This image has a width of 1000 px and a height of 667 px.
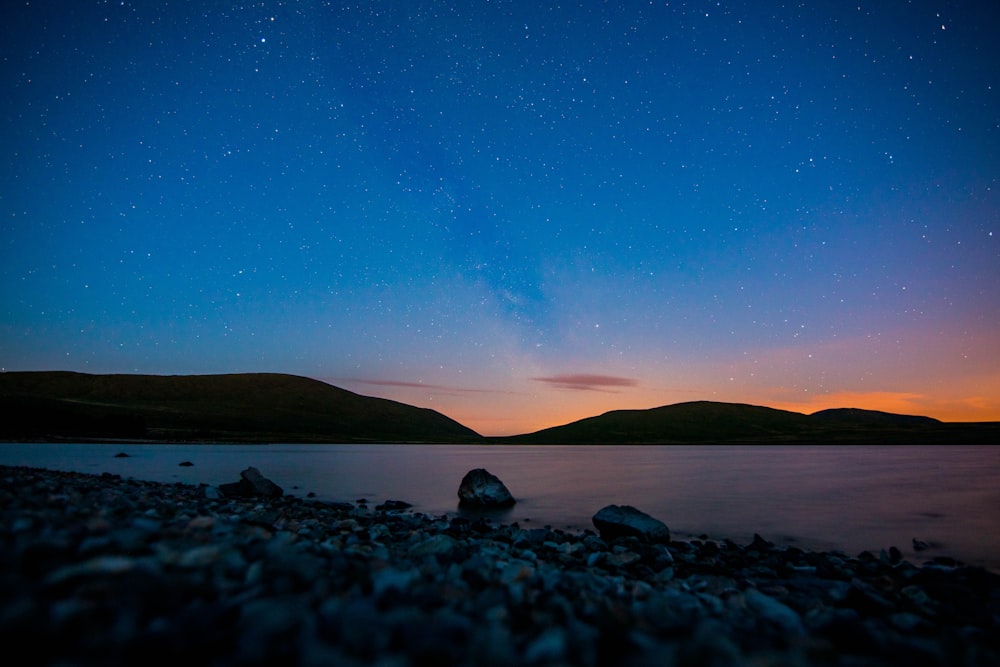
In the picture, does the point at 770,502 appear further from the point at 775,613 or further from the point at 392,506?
the point at 775,613

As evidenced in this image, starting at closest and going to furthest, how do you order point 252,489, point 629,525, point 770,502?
point 629,525, point 252,489, point 770,502

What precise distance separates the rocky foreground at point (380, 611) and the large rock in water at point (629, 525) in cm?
580

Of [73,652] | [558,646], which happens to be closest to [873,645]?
[558,646]

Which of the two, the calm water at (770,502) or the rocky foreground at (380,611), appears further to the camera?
the calm water at (770,502)

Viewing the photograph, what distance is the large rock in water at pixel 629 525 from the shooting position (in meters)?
14.6

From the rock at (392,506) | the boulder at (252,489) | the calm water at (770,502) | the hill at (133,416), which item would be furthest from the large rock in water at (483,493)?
the hill at (133,416)

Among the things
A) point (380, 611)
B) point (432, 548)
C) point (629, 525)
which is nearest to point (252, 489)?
point (629, 525)

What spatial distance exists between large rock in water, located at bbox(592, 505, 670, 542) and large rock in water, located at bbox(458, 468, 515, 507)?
32.9 ft

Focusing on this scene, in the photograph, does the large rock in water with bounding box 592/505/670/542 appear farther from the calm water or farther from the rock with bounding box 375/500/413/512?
the rock with bounding box 375/500/413/512

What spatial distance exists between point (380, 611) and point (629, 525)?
1209 cm

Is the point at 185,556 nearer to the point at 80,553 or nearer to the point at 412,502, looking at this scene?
the point at 80,553

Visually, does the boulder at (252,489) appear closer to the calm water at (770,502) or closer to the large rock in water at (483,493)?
the calm water at (770,502)

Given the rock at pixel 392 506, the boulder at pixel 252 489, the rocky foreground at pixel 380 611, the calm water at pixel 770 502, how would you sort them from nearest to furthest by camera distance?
the rocky foreground at pixel 380 611 → the calm water at pixel 770 502 → the rock at pixel 392 506 → the boulder at pixel 252 489

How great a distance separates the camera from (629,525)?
1486 centimetres
